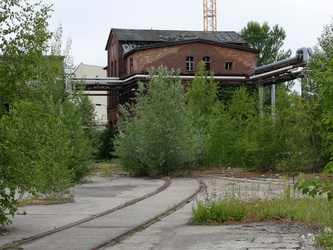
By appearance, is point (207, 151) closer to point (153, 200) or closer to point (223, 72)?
point (153, 200)

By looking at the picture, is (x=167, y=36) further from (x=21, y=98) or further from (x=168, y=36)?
(x=21, y=98)

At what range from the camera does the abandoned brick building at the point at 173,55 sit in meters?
48.2

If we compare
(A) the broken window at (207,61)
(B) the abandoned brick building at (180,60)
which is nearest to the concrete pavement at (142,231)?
(B) the abandoned brick building at (180,60)

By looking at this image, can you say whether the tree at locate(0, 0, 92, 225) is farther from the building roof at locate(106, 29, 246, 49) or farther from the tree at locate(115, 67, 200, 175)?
the building roof at locate(106, 29, 246, 49)

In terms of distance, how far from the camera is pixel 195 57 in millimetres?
50156

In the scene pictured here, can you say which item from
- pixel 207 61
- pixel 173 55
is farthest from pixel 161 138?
pixel 207 61

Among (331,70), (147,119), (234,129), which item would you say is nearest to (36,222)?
(331,70)

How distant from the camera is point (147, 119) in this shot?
2708 cm

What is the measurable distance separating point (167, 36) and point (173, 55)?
5612 millimetres

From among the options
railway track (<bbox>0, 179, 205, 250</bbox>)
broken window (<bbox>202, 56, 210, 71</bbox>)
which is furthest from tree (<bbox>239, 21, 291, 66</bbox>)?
railway track (<bbox>0, 179, 205, 250</bbox>)

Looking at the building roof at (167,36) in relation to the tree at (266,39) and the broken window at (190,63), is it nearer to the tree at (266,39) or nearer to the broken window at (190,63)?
the broken window at (190,63)

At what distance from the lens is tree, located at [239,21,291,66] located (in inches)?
2899

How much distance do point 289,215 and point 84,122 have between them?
18060 millimetres

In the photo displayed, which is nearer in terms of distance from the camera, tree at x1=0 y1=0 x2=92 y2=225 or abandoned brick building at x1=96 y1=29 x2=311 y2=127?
tree at x1=0 y1=0 x2=92 y2=225
